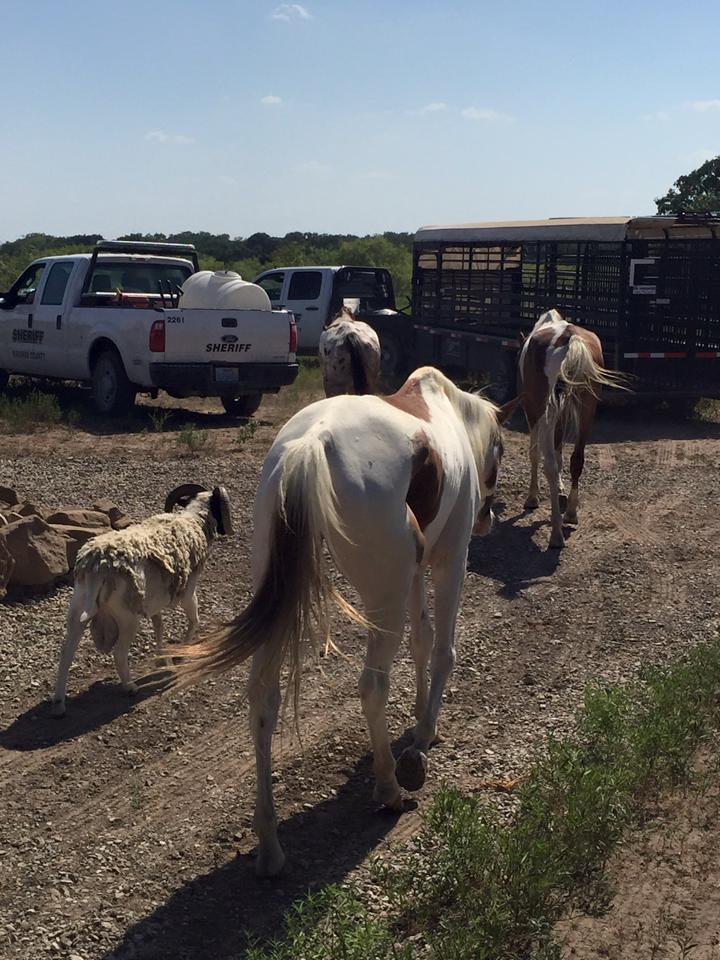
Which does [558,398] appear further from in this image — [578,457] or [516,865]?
[516,865]

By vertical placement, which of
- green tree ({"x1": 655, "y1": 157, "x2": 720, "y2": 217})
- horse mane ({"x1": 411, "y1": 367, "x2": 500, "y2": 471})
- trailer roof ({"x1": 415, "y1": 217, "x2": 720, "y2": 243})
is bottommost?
horse mane ({"x1": 411, "y1": 367, "x2": 500, "y2": 471})

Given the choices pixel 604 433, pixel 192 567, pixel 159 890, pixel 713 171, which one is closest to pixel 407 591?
pixel 159 890

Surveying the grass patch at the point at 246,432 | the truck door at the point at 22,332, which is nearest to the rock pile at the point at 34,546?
the grass patch at the point at 246,432

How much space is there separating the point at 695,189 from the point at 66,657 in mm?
34463

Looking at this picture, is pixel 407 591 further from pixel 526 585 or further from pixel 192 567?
pixel 526 585

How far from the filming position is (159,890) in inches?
160

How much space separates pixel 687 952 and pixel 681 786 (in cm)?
120

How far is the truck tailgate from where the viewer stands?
1339cm

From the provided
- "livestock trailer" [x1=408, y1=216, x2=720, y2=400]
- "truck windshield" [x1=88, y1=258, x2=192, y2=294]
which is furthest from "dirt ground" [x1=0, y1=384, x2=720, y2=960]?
"truck windshield" [x1=88, y1=258, x2=192, y2=294]

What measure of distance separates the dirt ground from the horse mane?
53.2 inches

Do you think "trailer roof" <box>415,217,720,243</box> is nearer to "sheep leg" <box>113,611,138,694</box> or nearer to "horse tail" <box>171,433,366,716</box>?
"sheep leg" <box>113,611,138,694</box>

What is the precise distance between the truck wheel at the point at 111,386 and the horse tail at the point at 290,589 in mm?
10294

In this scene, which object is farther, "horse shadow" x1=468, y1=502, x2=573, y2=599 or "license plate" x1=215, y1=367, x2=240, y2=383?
"license plate" x1=215, y1=367, x2=240, y2=383

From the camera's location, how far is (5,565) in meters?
7.00
